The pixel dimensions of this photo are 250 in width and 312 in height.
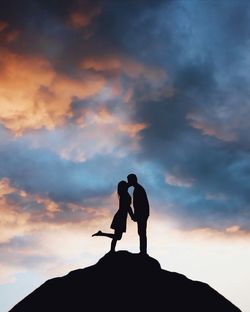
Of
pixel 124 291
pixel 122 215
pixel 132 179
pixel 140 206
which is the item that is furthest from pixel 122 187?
pixel 124 291

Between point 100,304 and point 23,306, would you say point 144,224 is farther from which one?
point 23,306

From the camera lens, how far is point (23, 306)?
18.6m

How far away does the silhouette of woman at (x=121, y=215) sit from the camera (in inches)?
715

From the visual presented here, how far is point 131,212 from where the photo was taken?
18.2 meters

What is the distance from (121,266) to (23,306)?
169 inches

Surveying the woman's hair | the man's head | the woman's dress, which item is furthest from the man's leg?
the man's head

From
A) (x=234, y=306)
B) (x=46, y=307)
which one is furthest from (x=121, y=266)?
(x=234, y=306)

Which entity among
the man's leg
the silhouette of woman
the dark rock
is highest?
the silhouette of woman

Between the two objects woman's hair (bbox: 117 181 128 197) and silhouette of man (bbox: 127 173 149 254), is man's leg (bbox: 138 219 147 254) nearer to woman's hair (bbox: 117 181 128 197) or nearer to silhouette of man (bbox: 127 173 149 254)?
silhouette of man (bbox: 127 173 149 254)

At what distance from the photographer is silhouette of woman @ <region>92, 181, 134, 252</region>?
59.6 feet

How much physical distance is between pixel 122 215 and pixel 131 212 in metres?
0.42

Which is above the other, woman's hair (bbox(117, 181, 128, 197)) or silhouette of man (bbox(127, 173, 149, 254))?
woman's hair (bbox(117, 181, 128, 197))

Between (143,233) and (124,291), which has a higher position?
(143,233)

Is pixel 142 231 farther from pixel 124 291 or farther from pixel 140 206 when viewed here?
pixel 124 291
